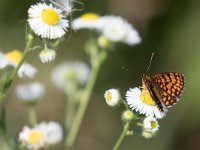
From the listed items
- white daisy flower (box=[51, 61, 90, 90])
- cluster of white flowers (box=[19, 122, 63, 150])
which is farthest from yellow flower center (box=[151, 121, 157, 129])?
white daisy flower (box=[51, 61, 90, 90])

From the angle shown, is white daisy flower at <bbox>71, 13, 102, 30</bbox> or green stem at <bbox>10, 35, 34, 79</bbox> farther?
white daisy flower at <bbox>71, 13, 102, 30</bbox>

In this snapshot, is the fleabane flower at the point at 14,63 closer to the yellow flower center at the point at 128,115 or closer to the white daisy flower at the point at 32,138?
the white daisy flower at the point at 32,138

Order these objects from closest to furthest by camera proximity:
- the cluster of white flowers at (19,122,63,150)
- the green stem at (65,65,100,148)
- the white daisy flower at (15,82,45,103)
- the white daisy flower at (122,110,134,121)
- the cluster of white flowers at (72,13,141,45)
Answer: the white daisy flower at (122,110,134,121)
the cluster of white flowers at (19,122,63,150)
the green stem at (65,65,100,148)
the white daisy flower at (15,82,45,103)
the cluster of white flowers at (72,13,141,45)

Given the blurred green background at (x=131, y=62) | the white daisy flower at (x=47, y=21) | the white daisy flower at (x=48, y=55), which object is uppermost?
the white daisy flower at (x=47, y=21)

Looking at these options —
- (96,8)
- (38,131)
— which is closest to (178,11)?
(96,8)

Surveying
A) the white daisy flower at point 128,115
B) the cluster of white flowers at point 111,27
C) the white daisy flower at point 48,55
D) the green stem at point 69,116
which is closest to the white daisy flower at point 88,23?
the cluster of white flowers at point 111,27

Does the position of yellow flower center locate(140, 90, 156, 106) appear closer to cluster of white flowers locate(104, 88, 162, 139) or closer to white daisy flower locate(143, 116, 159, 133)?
cluster of white flowers locate(104, 88, 162, 139)
